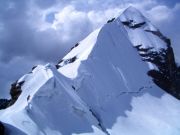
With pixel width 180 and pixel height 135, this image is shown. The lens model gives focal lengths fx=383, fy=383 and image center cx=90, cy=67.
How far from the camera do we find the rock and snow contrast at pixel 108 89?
1927 inches

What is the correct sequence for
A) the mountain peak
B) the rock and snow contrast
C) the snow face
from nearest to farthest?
the rock and snow contrast, the snow face, the mountain peak

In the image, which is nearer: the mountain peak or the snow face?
the snow face

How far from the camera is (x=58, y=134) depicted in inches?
1815

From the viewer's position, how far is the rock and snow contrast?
161 ft

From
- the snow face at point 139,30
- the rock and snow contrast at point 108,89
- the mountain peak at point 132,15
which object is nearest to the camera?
the rock and snow contrast at point 108,89

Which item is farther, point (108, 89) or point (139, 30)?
point (139, 30)

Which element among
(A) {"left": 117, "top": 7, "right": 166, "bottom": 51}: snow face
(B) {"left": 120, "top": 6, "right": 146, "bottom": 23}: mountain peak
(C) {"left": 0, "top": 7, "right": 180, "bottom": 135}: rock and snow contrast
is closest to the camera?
(C) {"left": 0, "top": 7, "right": 180, "bottom": 135}: rock and snow contrast

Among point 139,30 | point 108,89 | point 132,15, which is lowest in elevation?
point 108,89

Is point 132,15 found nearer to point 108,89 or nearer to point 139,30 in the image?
point 139,30

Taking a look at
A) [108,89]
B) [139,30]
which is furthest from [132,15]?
[108,89]

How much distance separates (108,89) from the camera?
64.6m

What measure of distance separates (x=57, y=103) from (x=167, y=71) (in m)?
37.9

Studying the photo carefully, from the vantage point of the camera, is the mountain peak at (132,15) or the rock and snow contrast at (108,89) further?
the mountain peak at (132,15)

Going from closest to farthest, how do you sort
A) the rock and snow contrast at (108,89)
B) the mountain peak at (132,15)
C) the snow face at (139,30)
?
1. the rock and snow contrast at (108,89)
2. the snow face at (139,30)
3. the mountain peak at (132,15)
